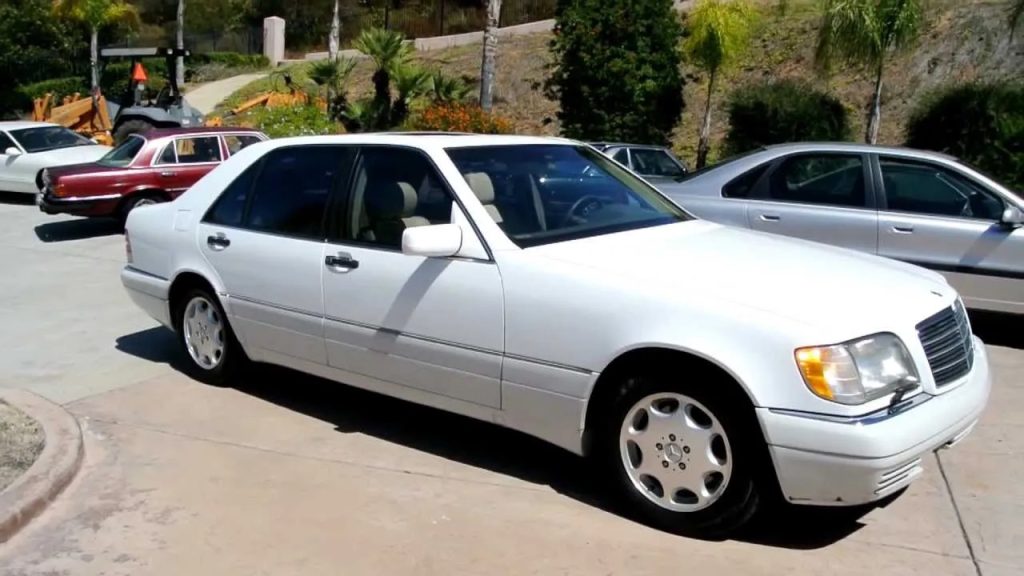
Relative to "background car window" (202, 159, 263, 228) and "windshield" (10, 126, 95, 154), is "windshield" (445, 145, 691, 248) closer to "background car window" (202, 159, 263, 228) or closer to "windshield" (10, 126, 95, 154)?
"background car window" (202, 159, 263, 228)

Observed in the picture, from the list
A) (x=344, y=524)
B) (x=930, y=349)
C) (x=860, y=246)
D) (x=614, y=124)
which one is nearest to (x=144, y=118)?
(x=614, y=124)

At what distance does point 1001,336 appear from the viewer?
7879mm

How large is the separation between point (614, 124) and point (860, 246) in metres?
14.0

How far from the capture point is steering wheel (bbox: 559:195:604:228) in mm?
4969

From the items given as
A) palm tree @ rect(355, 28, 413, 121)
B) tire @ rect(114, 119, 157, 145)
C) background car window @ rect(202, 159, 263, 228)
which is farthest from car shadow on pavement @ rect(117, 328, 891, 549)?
palm tree @ rect(355, 28, 413, 121)

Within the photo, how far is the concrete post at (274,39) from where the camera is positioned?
4356 cm

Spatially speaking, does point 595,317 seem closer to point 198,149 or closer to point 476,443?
point 476,443

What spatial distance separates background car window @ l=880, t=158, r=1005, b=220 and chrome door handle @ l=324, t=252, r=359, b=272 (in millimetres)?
4590

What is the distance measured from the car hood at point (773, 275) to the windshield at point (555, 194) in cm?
18

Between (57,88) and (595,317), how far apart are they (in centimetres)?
3800

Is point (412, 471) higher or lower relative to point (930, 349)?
lower

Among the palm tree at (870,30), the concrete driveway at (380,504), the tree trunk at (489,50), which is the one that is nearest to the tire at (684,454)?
the concrete driveway at (380,504)

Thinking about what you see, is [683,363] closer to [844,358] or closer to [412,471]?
[844,358]

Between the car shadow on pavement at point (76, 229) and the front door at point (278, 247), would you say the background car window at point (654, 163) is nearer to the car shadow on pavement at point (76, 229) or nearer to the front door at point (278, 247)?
the car shadow on pavement at point (76, 229)
